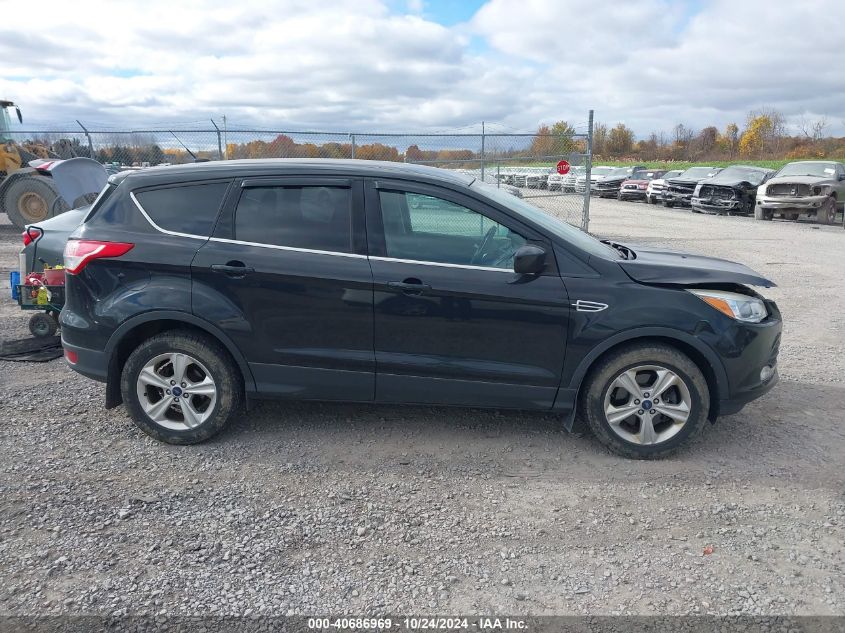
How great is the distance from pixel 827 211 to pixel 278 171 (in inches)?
789

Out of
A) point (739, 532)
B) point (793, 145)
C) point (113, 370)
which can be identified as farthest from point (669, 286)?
point (793, 145)

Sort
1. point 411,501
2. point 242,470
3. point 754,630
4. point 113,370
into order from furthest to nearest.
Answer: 1. point 113,370
2. point 242,470
3. point 411,501
4. point 754,630

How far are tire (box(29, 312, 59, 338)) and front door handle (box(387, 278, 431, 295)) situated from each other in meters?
4.04

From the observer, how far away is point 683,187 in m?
24.6

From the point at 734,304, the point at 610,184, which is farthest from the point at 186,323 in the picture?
the point at 610,184

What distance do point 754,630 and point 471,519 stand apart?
1.35m

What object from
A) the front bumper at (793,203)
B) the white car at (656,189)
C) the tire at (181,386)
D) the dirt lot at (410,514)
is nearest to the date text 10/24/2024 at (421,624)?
the dirt lot at (410,514)

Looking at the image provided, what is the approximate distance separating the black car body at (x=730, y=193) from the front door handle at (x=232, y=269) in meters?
21.3

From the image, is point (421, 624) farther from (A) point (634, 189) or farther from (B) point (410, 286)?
(A) point (634, 189)

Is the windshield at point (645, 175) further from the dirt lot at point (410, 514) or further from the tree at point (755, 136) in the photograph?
the tree at point (755, 136)

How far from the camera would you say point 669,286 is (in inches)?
158

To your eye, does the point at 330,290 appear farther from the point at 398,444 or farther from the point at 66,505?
the point at 66,505

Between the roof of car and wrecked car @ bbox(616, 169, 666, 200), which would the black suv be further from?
wrecked car @ bbox(616, 169, 666, 200)

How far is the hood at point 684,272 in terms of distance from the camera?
4.02 meters
